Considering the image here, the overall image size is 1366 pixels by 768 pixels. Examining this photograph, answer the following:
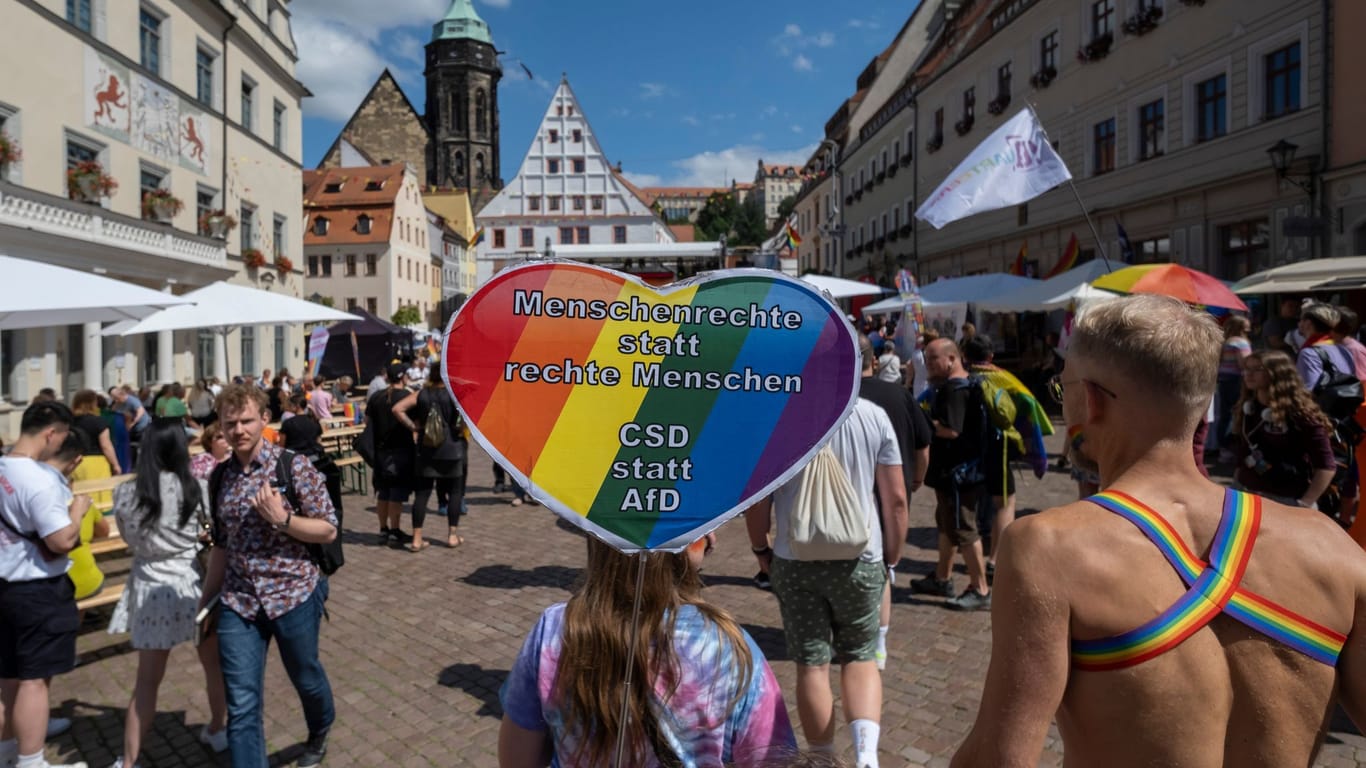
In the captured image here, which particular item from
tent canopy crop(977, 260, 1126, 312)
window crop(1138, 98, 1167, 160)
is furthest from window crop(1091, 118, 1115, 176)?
tent canopy crop(977, 260, 1126, 312)

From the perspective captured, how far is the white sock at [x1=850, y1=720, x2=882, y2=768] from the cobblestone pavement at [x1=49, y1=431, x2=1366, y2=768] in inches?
18.1

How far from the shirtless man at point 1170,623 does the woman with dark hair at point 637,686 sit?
0.48 meters

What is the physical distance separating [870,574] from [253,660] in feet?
8.70

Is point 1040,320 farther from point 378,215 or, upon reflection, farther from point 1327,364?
point 378,215

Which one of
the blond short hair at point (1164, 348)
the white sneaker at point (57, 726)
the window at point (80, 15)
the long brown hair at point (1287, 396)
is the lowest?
the white sneaker at point (57, 726)

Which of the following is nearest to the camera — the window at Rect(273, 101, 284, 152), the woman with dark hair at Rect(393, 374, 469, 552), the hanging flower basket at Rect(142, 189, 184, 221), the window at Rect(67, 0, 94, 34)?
the woman with dark hair at Rect(393, 374, 469, 552)

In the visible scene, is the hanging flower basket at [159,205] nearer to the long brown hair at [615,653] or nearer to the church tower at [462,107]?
the long brown hair at [615,653]

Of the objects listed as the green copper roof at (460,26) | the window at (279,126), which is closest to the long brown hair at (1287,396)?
the window at (279,126)

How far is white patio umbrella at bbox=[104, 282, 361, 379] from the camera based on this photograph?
32.0ft

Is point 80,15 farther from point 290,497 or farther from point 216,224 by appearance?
point 290,497

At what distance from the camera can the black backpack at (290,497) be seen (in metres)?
3.59

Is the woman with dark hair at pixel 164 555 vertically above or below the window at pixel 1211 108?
below

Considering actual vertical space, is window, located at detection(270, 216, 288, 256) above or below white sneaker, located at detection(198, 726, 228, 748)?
above

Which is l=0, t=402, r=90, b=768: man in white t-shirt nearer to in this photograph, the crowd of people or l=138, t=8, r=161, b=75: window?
the crowd of people
